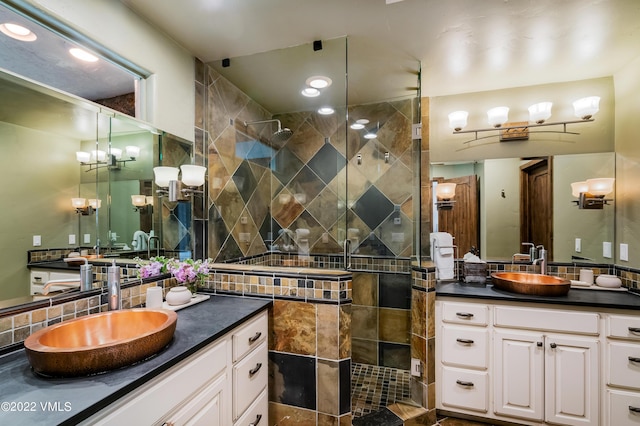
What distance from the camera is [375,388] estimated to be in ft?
7.70

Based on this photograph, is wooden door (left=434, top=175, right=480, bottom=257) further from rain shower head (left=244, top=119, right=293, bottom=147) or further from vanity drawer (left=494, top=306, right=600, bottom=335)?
rain shower head (left=244, top=119, right=293, bottom=147)

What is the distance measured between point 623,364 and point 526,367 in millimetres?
504

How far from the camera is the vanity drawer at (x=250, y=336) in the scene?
144 centimetres

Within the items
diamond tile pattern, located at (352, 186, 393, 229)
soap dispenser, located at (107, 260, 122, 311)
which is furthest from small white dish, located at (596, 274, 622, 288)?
soap dispenser, located at (107, 260, 122, 311)

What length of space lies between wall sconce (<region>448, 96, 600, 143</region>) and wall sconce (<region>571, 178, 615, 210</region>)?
417 millimetres

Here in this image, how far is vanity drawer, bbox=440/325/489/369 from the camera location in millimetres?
1946

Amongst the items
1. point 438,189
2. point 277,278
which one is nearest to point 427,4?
point 438,189

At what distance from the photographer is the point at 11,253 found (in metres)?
A: 1.13

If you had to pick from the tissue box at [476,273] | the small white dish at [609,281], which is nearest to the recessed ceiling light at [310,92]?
the tissue box at [476,273]

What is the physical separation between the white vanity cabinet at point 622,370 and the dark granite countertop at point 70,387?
2270 millimetres

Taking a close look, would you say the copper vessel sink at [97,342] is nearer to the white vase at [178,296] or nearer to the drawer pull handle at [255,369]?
the white vase at [178,296]

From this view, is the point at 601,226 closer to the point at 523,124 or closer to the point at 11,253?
the point at 523,124

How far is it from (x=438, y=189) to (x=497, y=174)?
1.62 ft

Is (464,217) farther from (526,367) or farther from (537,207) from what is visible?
(526,367)
